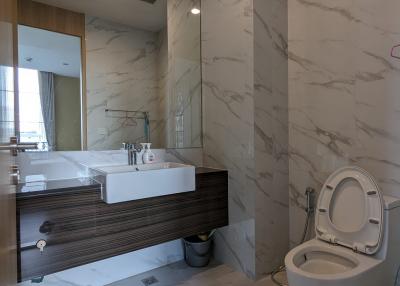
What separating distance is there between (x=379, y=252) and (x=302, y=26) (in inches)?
67.3

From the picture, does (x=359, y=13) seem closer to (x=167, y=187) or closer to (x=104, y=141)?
(x=167, y=187)

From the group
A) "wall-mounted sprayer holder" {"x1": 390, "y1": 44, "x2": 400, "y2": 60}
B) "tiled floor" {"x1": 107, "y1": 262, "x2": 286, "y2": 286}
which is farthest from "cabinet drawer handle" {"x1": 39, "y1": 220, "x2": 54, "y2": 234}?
"wall-mounted sprayer holder" {"x1": 390, "y1": 44, "x2": 400, "y2": 60}

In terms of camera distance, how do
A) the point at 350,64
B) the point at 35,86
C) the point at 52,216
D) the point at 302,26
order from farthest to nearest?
the point at 302,26
the point at 350,64
the point at 35,86
the point at 52,216

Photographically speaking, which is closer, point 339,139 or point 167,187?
point 167,187

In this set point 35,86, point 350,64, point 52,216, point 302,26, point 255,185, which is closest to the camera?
point 52,216

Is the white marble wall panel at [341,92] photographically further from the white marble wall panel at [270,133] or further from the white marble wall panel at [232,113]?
the white marble wall panel at [232,113]

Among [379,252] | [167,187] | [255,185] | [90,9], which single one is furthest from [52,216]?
[379,252]

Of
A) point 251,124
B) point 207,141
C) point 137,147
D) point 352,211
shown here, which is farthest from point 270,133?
point 137,147

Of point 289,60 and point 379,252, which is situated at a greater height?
point 289,60

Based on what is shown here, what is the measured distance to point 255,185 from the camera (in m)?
2.00

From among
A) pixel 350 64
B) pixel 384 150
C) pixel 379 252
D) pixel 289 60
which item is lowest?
pixel 379 252

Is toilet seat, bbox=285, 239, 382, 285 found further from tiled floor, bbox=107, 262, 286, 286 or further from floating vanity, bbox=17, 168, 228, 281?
floating vanity, bbox=17, 168, 228, 281

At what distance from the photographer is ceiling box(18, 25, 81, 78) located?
1.67 m

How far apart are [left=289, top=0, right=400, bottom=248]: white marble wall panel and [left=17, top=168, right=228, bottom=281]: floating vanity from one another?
0.96 meters
